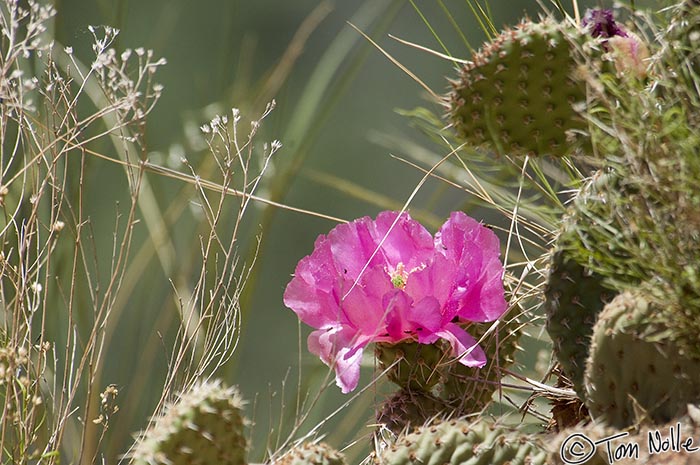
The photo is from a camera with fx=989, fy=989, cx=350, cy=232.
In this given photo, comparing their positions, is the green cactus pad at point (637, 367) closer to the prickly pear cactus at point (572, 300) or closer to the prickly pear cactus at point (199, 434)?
the prickly pear cactus at point (572, 300)

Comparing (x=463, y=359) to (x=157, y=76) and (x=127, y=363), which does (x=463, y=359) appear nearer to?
(x=127, y=363)

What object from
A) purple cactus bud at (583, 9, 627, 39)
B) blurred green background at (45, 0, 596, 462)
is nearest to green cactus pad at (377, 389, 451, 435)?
purple cactus bud at (583, 9, 627, 39)

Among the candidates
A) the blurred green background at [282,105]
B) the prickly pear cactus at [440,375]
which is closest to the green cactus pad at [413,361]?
the prickly pear cactus at [440,375]

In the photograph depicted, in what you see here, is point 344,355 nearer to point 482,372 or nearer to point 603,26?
point 482,372

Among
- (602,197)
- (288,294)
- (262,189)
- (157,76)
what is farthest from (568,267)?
(157,76)

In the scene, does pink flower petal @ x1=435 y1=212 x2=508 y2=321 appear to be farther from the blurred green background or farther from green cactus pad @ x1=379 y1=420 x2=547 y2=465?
the blurred green background

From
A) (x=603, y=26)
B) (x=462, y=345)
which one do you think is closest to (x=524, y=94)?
(x=603, y=26)
